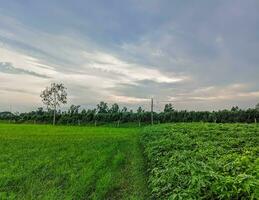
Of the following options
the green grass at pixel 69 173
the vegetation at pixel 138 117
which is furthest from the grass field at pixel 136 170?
the vegetation at pixel 138 117

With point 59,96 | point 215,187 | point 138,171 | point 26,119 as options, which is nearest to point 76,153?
point 138,171

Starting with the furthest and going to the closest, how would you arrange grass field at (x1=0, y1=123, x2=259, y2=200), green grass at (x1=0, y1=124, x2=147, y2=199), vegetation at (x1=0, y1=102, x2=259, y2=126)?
vegetation at (x1=0, y1=102, x2=259, y2=126) < green grass at (x1=0, y1=124, x2=147, y2=199) < grass field at (x1=0, y1=123, x2=259, y2=200)

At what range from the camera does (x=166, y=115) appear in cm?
6531

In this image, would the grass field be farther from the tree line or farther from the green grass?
the tree line

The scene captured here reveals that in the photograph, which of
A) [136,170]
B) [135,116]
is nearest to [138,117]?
[135,116]

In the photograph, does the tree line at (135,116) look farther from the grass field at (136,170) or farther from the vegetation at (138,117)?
the grass field at (136,170)

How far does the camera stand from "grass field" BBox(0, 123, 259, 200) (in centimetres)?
397

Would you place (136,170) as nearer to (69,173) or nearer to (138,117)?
(69,173)

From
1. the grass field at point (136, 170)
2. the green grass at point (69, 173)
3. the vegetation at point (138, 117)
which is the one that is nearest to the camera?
the grass field at point (136, 170)

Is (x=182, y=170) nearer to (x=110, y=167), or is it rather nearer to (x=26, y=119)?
(x=110, y=167)

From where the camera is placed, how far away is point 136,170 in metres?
12.8

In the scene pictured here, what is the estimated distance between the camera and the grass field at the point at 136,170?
3.97 metres

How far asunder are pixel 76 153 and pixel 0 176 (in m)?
5.61

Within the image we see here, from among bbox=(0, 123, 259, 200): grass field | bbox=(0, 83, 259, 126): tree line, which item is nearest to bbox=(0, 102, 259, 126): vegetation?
bbox=(0, 83, 259, 126): tree line
